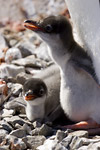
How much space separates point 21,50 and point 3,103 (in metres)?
1.27

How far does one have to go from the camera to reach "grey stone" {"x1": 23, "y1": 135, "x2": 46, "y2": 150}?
122 inches

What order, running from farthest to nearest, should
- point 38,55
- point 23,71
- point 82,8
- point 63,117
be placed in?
point 38,55 → point 23,71 → point 63,117 → point 82,8

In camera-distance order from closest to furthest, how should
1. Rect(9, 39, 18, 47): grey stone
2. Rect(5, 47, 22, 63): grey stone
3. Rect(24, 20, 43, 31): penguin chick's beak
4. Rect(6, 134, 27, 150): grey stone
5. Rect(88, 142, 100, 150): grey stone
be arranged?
Rect(88, 142, 100, 150): grey stone, Rect(6, 134, 27, 150): grey stone, Rect(24, 20, 43, 31): penguin chick's beak, Rect(5, 47, 22, 63): grey stone, Rect(9, 39, 18, 47): grey stone

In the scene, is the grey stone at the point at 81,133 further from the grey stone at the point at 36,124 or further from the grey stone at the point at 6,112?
the grey stone at the point at 6,112

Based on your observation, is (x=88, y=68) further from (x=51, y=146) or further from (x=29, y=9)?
(x=29, y=9)

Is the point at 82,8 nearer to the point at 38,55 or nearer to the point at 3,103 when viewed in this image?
the point at 3,103

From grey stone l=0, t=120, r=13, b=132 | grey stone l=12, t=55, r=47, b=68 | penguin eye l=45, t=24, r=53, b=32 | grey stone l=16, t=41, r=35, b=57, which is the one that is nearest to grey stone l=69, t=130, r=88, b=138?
grey stone l=0, t=120, r=13, b=132

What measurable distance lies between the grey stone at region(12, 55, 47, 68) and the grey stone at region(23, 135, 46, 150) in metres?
1.59

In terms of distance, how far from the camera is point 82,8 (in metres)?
3.15

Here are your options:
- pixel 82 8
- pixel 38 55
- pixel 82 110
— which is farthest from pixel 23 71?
pixel 82 8

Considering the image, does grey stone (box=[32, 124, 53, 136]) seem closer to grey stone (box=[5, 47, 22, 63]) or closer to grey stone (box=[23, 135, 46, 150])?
grey stone (box=[23, 135, 46, 150])

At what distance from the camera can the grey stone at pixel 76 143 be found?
305 cm

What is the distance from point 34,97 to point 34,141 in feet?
1.42

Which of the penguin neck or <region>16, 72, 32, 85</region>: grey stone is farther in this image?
<region>16, 72, 32, 85</region>: grey stone
